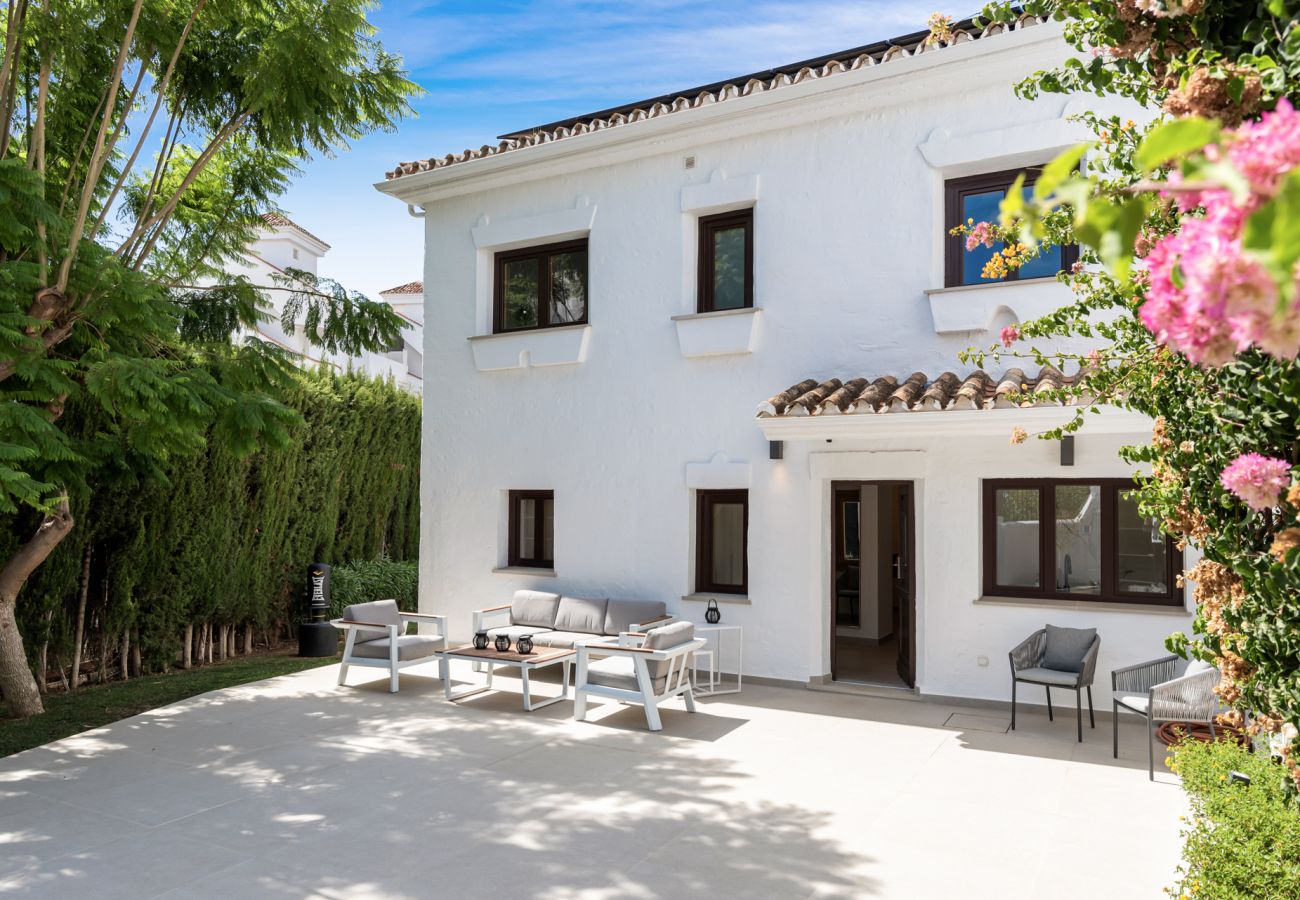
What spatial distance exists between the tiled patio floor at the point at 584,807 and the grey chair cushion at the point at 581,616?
1.89m

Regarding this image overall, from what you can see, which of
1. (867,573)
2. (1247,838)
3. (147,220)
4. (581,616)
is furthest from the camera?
(867,573)

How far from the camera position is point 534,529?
12.6 meters

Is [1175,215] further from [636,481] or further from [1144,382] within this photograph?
[636,481]

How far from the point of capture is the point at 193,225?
10.5 m

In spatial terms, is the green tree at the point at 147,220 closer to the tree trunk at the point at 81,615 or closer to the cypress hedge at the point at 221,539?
the cypress hedge at the point at 221,539

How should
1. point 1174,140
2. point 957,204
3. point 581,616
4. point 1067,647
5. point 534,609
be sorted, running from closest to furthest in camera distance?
point 1174,140
point 1067,647
point 957,204
point 581,616
point 534,609

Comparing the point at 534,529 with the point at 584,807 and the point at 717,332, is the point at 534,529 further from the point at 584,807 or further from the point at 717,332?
the point at 584,807

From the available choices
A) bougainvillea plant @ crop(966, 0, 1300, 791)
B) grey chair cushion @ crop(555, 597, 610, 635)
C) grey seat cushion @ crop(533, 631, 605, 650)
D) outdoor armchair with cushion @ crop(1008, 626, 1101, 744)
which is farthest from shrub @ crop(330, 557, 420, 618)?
bougainvillea plant @ crop(966, 0, 1300, 791)

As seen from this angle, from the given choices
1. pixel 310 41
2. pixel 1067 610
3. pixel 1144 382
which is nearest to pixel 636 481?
pixel 1067 610

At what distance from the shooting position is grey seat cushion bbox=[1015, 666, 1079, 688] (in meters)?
7.92

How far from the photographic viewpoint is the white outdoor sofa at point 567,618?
1054 cm

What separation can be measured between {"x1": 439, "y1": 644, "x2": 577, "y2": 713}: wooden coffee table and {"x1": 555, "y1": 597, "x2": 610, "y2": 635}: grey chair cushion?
862mm

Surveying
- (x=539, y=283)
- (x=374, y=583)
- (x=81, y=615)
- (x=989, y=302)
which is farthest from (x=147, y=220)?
(x=989, y=302)

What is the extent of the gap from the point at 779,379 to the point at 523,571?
459 cm
